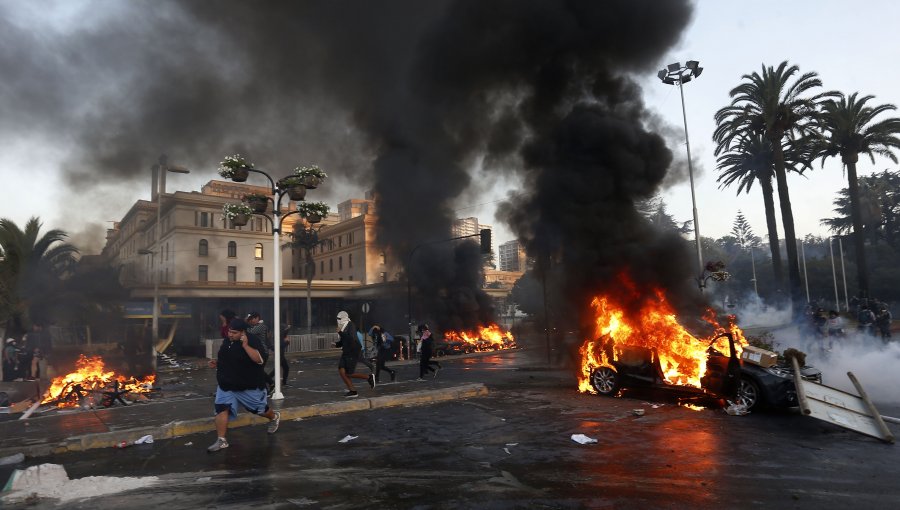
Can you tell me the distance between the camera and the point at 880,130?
27578 mm

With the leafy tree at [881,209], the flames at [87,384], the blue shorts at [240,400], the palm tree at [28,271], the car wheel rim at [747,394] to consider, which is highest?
the leafy tree at [881,209]

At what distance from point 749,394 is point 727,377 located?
0.40 m

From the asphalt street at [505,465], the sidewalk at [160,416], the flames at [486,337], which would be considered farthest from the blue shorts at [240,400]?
the flames at [486,337]

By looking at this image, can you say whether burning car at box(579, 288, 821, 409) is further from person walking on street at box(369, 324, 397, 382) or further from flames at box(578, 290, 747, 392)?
person walking on street at box(369, 324, 397, 382)

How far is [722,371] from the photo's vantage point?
869 cm

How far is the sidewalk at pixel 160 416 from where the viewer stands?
6.62 m

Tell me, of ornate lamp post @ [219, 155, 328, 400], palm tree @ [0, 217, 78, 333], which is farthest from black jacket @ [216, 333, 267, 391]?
palm tree @ [0, 217, 78, 333]

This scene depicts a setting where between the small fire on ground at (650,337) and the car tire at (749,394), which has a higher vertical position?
the small fire on ground at (650,337)

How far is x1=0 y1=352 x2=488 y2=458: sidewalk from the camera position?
662 cm

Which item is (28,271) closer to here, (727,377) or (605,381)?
(605,381)

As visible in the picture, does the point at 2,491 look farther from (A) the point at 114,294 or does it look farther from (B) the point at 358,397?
(A) the point at 114,294

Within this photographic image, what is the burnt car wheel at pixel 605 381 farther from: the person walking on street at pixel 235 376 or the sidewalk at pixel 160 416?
the person walking on street at pixel 235 376

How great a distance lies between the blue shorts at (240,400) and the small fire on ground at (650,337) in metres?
6.80

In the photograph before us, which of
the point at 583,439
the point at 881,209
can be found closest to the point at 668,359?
the point at 583,439
